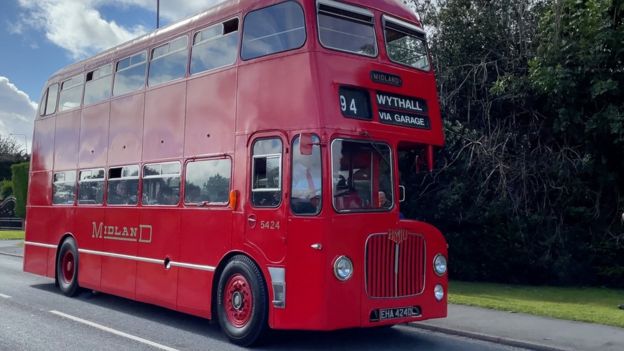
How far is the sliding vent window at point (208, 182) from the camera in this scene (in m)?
8.73

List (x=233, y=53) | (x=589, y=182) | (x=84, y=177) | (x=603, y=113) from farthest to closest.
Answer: (x=589, y=182) → (x=603, y=113) → (x=84, y=177) → (x=233, y=53)

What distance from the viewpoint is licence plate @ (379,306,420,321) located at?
775 cm

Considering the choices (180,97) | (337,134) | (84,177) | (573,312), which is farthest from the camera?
(84,177)

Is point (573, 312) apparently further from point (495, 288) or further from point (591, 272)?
point (591, 272)

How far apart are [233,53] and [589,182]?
10.1 m

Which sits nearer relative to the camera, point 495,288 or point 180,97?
point 180,97

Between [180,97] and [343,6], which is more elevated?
[343,6]

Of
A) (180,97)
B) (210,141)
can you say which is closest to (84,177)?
(180,97)

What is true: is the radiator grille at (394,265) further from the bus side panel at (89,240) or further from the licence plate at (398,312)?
the bus side panel at (89,240)

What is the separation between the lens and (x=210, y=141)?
9117mm

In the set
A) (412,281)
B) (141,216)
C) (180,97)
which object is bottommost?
(412,281)

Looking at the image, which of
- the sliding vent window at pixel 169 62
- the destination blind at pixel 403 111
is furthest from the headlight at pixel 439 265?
the sliding vent window at pixel 169 62

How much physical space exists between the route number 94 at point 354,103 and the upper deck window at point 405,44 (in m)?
0.86

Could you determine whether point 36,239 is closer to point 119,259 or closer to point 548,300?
point 119,259
